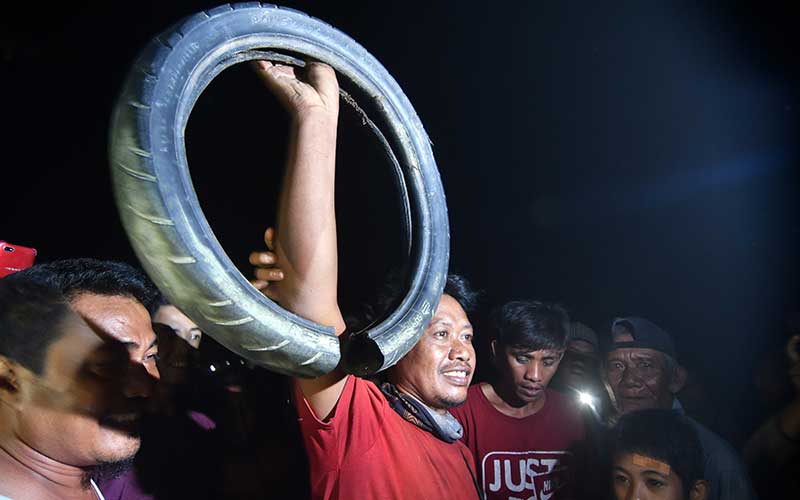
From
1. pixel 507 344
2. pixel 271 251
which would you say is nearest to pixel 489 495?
pixel 507 344

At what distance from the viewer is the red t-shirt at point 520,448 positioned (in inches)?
92.2

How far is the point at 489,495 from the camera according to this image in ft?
7.58

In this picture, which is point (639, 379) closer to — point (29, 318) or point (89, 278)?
point (89, 278)

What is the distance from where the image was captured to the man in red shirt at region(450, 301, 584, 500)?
237 centimetres

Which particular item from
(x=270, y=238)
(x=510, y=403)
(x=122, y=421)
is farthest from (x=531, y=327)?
(x=122, y=421)

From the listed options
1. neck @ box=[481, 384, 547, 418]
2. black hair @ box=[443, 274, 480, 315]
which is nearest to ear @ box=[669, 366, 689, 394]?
neck @ box=[481, 384, 547, 418]

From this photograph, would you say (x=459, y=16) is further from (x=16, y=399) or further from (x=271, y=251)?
(x=16, y=399)

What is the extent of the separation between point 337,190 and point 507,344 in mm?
1553

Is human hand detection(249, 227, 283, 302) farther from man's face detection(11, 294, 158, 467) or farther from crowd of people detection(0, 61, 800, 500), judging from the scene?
man's face detection(11, 294, 158, 467)

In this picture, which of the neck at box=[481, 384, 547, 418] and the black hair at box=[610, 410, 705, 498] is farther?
the neck at box=[481, 384, 547, 418]

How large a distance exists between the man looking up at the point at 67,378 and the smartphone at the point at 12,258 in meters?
0.28

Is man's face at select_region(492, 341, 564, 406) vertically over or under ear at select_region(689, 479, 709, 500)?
over

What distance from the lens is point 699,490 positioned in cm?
226

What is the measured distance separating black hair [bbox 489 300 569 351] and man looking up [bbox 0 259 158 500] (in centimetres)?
204
